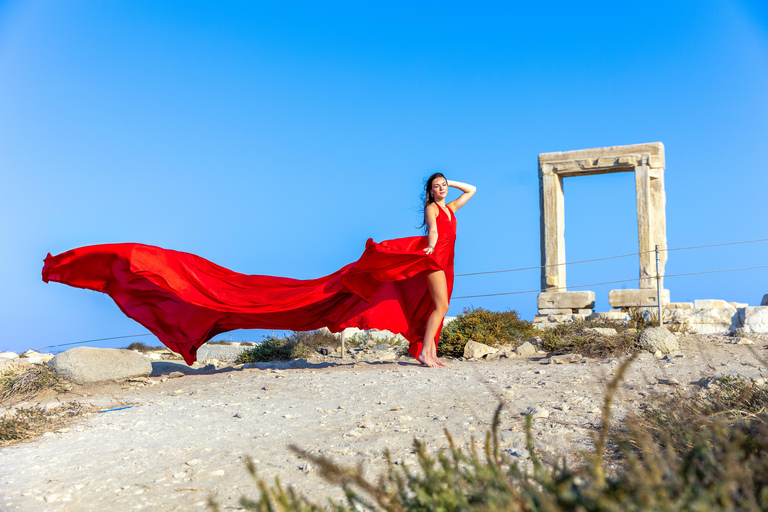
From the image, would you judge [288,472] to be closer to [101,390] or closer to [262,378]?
[262,378]

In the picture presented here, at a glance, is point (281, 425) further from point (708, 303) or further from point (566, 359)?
point (708, 303)

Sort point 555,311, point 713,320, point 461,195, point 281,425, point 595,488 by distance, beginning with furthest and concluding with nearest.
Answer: point 555,311
point 713,320
point 461,195
point 281,425
point 595,488

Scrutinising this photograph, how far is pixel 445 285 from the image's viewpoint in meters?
7.46

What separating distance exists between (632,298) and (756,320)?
135 inches

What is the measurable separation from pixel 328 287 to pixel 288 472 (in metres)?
4.45

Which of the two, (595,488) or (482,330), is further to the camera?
(482,330)

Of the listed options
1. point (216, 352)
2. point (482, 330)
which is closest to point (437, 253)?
point (482, 330)

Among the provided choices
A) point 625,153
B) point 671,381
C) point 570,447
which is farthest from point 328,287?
point 625,153

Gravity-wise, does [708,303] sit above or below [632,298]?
below

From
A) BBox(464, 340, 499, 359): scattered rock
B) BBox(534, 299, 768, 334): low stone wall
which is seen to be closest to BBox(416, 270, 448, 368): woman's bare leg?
BBox(464, 340, 499, 359): scattered rock

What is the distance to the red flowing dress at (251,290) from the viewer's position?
284 inches

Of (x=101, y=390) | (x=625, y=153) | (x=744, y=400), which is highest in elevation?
(x=625, y=153)

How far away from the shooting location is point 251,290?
755cm

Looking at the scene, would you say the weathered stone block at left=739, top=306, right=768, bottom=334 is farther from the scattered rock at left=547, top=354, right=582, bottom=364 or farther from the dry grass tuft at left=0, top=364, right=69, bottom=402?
the dry grass tuft at left=0, top=364, right=69, bottom=402
